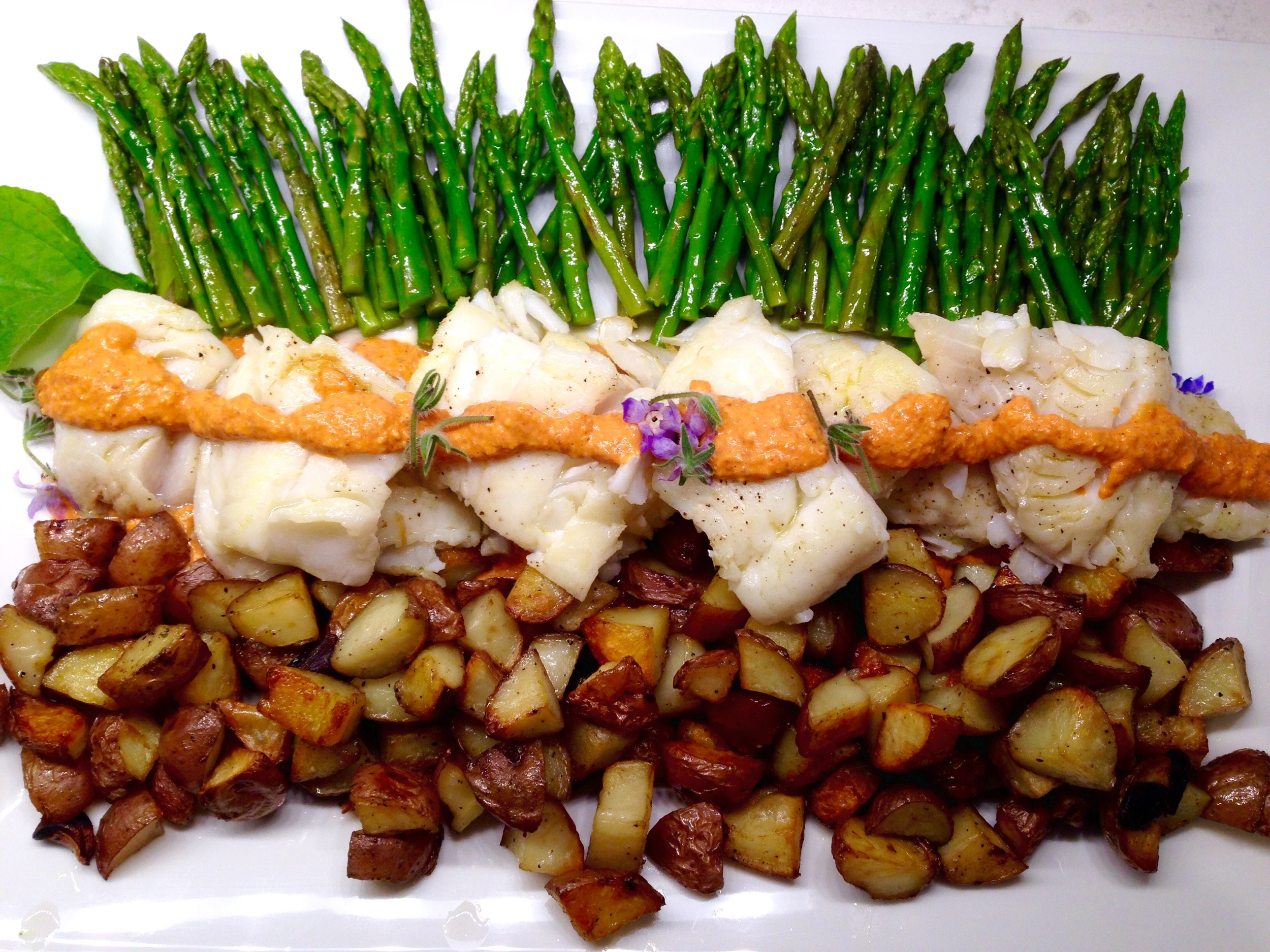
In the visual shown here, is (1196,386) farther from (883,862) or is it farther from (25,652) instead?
(25,652)

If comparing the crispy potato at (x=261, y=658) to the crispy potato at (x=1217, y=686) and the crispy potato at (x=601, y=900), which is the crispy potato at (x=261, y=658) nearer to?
the crispy potato at (x=601, y=900)

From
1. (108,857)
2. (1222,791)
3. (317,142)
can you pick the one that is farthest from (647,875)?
(317,142)

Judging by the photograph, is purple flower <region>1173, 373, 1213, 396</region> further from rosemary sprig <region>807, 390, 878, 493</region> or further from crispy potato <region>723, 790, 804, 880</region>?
crispy potato <region>723, 790, 804, 880</region>

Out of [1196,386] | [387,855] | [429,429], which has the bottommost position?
[387,855]

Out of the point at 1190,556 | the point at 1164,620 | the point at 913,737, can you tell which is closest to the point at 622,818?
the point at 913,737

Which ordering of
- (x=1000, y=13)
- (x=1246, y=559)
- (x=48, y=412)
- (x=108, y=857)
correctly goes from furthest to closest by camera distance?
(x=1000, y=13) < (x=1246, y=559) < (x=48, y=412) < (x=108, y=857)

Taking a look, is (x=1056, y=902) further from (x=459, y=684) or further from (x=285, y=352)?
(x=285, y=352)

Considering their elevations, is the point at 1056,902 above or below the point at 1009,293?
below
